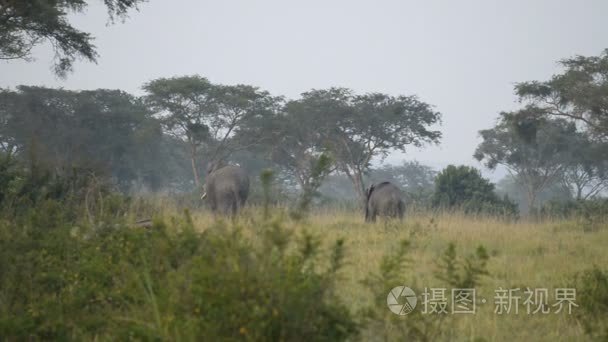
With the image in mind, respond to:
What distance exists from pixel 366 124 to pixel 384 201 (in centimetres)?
1602

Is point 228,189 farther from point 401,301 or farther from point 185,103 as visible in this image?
point 185,103

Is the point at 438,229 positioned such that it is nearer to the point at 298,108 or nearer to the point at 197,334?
the point at 197,334

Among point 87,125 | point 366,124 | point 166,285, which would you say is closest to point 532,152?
point 366,124

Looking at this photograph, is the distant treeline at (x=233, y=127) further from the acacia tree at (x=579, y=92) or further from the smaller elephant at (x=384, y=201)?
the smaller elephant at (x=384, y=201)

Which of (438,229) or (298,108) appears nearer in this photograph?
(438,229)

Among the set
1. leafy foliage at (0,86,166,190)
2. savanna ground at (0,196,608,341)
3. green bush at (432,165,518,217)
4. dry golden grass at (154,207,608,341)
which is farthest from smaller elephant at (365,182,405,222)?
leafy foliage at (0,86,166,190)

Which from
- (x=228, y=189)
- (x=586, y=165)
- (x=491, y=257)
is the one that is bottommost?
(x=491, y=257)

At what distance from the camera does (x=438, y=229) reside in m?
11.1

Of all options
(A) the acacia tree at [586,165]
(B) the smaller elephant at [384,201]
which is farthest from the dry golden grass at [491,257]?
(A) the acacia tree at [586,165]

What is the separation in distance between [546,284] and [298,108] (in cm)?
2354

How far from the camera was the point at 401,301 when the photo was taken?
4.45 m

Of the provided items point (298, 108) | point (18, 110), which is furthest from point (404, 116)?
point (18, 110)

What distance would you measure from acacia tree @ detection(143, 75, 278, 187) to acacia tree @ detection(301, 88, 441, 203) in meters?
2.78

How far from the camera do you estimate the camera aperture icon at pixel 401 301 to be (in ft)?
13.2
